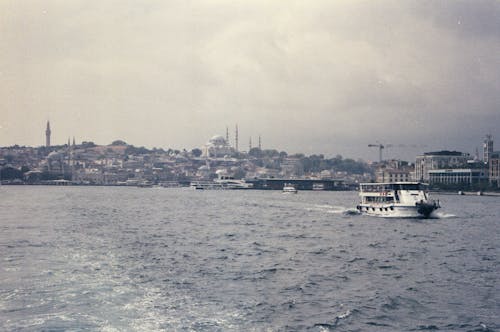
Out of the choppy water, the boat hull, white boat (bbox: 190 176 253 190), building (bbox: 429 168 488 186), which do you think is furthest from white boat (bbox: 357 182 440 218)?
white boat (bbox: 190 176 253 190)

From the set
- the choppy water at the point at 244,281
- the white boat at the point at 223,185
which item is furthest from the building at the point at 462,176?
the choppy water at the point at 244,281

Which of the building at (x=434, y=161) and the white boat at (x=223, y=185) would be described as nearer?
the building at (x=434, y=161)

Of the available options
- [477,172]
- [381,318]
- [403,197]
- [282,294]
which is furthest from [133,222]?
[477,172]

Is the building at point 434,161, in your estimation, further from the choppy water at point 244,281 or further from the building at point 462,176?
the choppy water at point 244,281

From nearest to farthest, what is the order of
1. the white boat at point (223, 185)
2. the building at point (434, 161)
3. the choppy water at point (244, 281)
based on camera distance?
the choppy water at point (244, 281)
the building at point (434, 161)
the white boat at point (223, 185)

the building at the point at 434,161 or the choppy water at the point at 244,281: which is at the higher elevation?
the building at the point at 434,161

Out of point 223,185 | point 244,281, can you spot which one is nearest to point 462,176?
point 223,185

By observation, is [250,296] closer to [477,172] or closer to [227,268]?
[227,268]
